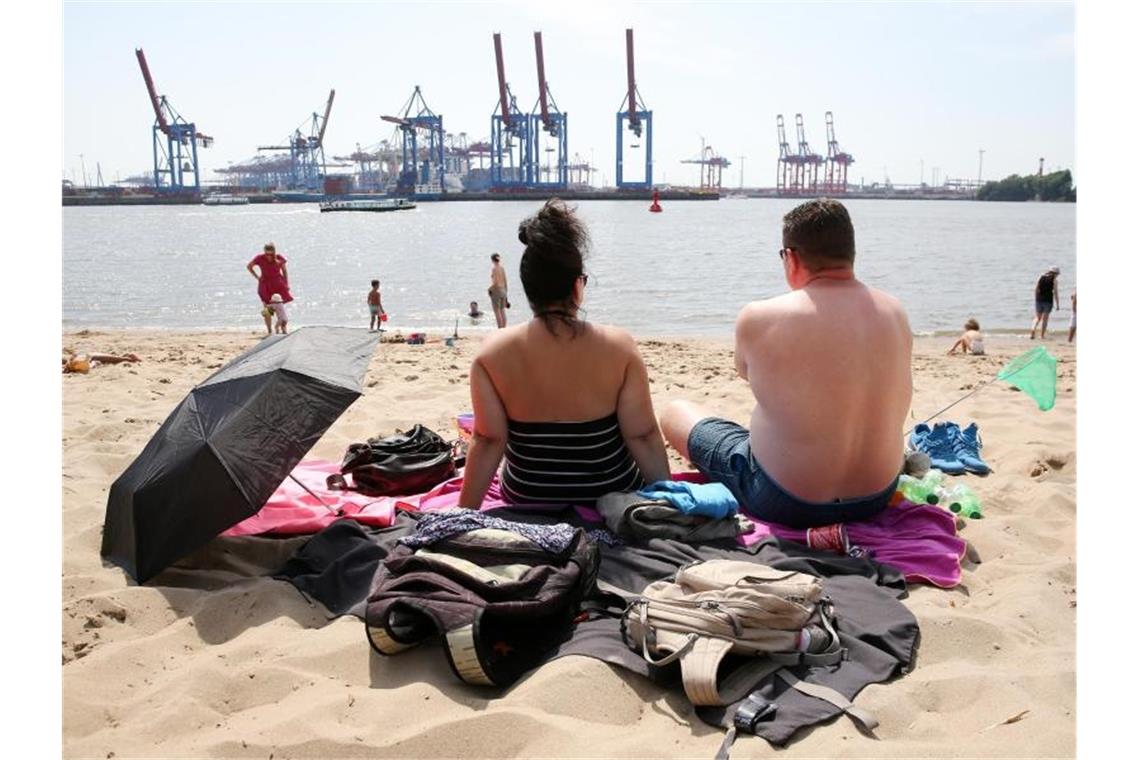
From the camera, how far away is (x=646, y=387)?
2.79 m

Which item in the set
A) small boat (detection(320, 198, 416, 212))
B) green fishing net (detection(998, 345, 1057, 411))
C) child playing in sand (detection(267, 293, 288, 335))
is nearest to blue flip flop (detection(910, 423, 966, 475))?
Result: green fishing net (detection(998, 345, 1057, 411))

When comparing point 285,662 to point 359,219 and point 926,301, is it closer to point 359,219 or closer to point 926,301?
point 926,301

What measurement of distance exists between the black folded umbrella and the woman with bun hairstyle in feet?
1.49

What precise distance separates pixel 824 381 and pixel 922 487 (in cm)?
85

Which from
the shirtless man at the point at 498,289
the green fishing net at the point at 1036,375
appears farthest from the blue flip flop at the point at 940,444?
the shirtless man at the point at 498,289

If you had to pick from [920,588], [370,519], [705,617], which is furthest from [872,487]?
[370,519]

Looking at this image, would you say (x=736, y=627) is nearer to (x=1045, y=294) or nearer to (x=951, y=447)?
(x=951, y=447)

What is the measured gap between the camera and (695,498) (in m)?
2.67

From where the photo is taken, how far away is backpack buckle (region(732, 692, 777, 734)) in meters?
1.77

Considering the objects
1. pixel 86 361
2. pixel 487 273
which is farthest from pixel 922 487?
pixel 487 273

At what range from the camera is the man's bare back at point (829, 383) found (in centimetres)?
263

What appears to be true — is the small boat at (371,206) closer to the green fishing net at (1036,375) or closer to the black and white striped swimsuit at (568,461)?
the green fishing net at (1036,375)

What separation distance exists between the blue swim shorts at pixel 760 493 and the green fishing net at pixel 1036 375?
0.91 meters

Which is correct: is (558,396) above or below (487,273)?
below
